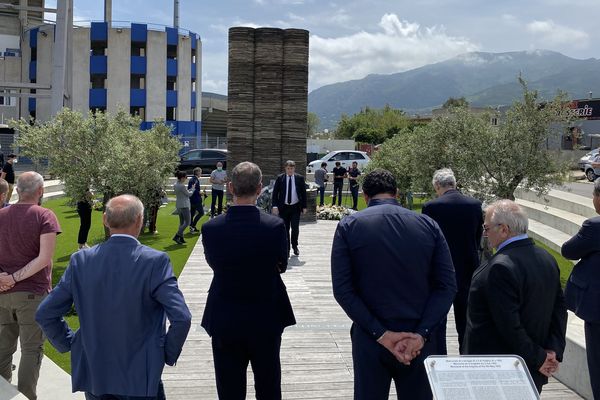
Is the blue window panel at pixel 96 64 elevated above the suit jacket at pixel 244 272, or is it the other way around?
the blue window panel at pixel 96 64

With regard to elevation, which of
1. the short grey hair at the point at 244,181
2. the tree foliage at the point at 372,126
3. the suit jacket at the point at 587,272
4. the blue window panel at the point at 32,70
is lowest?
the suit jacket at the point at 587,272

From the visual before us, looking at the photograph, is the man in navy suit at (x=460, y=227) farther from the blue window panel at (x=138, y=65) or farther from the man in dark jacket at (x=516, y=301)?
the blue window panel at (x=138, y=65)

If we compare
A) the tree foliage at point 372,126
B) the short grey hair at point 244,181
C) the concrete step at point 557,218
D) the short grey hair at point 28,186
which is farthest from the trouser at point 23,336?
the tree foliage at point 372,126

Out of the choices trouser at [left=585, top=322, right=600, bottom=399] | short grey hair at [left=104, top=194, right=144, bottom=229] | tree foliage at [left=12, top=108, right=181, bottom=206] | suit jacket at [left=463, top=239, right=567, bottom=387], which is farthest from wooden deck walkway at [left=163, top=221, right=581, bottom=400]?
tree foliage at [left=12, top=108, right=181, bottom=206]

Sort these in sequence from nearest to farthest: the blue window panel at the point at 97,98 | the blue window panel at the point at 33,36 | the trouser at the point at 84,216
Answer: the trouser at the point at 84,216
the blue window panel at the point at 33,36
the blue window panel at the point at 97,98

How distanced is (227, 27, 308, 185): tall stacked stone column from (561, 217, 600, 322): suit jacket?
13.5 m

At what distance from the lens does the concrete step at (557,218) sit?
44.5 ft

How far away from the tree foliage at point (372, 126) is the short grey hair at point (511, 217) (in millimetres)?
64163

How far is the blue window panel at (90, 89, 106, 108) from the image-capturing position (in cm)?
5006

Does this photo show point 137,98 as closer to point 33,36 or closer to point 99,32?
point 99,32

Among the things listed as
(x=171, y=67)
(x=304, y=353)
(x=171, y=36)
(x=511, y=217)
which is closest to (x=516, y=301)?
(x=511, y=217)

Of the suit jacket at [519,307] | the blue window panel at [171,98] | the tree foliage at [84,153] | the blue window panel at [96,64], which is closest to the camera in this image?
the suit jacket at [519,307]

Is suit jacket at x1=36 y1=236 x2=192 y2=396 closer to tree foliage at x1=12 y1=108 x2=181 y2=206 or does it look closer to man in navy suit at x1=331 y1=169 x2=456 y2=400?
man in navy suit at x1=331 y1=169 x2=456 y2=400

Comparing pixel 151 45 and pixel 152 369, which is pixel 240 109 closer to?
pixel 152 369
